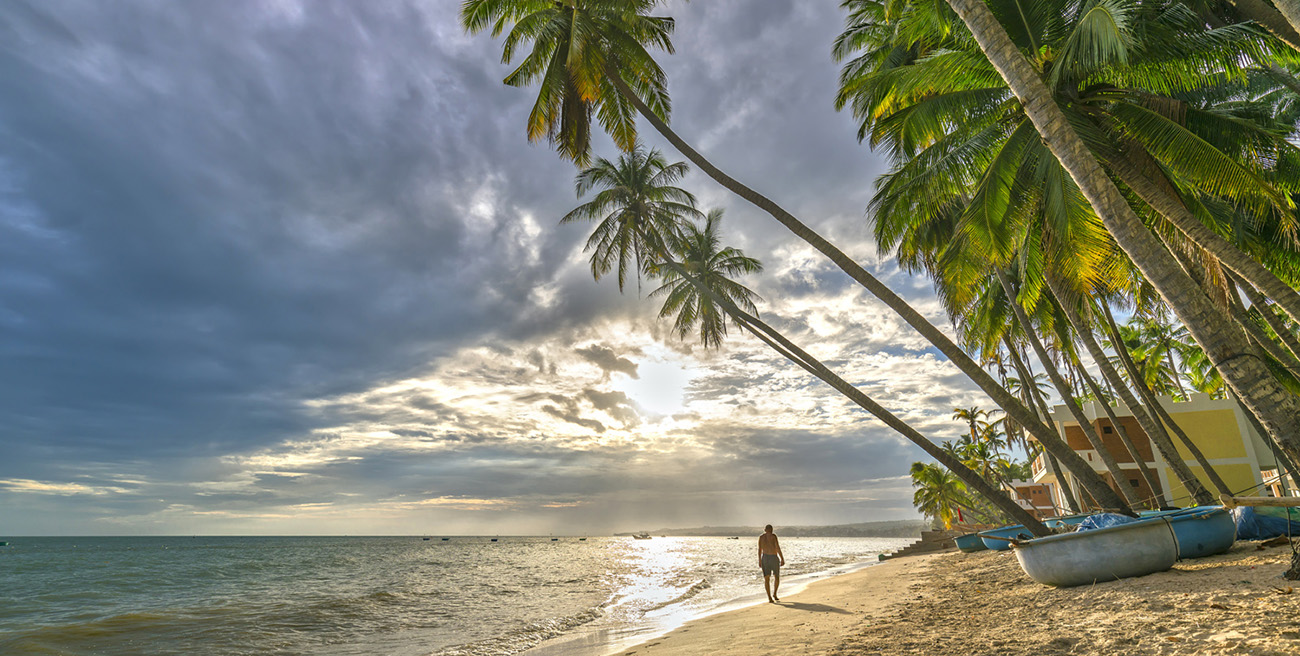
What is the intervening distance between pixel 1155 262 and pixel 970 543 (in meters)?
20.3

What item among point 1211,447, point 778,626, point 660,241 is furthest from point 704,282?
point 1211,447

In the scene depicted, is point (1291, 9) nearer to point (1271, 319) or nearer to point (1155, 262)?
point (1155, 262)

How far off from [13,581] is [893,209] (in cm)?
4305

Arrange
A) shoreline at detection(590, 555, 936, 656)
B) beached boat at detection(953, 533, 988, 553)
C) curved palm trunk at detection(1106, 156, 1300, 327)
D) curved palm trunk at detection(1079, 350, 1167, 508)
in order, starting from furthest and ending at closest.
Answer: beached boat at detection(953, 533, 988, 553)
curved palm trunk at detection(1079, 350, 1167, 508)
shoreline at detection(590, 555, 936, 656)
curved palm trunk at detection(1106, 156, 1300, 327)

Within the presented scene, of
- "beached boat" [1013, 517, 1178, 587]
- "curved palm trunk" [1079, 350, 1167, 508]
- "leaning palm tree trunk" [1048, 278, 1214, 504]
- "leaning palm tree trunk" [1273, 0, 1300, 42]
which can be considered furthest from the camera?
"curved palm trunk" [1079, 350, 1167, 508]

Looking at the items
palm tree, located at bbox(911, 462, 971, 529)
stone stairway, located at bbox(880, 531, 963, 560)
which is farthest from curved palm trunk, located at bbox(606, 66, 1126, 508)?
palm tree, located at bbox(911, 462, 971, 529)

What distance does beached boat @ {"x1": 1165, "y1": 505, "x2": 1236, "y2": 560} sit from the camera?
7926mm

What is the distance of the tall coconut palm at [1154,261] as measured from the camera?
4.30 meters

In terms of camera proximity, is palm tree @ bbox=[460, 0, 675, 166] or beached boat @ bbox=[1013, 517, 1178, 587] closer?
beached boat @ bbox=[1013, 517, 1178, 587]

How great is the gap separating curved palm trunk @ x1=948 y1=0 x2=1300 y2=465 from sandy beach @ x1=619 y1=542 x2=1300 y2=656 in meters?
1.45

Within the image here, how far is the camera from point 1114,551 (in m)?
6.58

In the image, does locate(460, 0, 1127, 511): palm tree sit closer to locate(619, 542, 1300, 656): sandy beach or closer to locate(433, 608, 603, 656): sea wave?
locate(619, 542, 1300, 656): sandy beach

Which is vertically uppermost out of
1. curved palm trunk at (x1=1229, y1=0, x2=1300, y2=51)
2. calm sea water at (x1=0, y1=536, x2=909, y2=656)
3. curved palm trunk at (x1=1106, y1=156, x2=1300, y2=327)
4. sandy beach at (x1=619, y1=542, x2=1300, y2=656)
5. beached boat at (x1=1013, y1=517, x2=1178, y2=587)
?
curved palm trunk at (x1=1229, y1=0, x2=1300, y2=51)

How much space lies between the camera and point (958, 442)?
39500 millimetres
